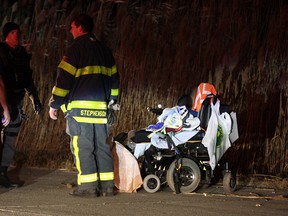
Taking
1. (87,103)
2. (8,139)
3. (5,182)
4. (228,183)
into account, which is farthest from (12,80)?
(228,183)

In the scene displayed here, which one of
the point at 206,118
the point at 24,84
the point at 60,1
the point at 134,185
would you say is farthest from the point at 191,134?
the point at 60,1

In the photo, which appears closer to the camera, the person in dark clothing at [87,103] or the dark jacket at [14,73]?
the person in dark clothing at [87,103]

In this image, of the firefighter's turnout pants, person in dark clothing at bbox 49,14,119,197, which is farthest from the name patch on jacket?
the firefighter's turnout pants

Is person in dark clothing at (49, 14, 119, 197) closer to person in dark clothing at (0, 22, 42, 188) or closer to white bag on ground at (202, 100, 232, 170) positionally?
person in dark clothing at (0, 22, 42, 188)

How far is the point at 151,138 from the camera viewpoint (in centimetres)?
915

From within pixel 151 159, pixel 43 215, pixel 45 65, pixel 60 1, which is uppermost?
pixel 60 1

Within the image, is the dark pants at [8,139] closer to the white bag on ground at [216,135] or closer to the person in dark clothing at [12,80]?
the person in dark clothing at [12,80]

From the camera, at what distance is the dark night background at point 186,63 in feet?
36.1

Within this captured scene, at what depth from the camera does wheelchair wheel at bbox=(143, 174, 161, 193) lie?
29.9 ft

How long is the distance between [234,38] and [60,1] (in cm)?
348

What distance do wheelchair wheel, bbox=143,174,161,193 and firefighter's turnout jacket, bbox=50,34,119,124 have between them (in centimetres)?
91

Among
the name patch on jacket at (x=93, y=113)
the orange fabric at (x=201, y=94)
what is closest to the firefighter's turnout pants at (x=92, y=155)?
the name patch on jacket at (x=93, y=113)

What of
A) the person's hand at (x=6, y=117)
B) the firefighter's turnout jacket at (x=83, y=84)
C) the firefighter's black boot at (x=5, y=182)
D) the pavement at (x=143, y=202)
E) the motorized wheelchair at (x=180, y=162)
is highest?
the firefighter's turnout jacket at (x=83, y=84)

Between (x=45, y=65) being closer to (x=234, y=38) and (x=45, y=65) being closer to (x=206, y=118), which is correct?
(x=234, y=38)
